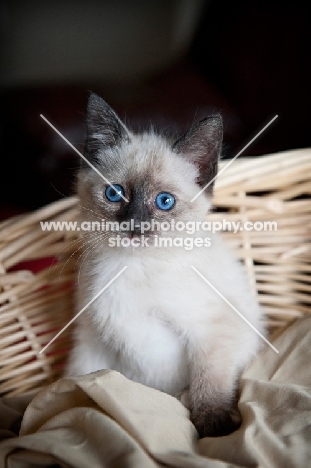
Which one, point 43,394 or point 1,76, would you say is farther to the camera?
point 1,76

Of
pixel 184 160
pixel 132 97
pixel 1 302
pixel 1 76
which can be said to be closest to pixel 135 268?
pixel 184 160

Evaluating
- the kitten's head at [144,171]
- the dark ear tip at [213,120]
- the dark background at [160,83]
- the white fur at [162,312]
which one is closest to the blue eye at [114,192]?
the kitten's head at [144,171]

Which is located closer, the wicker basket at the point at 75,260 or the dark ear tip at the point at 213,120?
the dark ear tip at the point at 213,120

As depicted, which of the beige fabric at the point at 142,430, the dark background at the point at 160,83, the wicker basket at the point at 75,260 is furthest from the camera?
the dark background at the point at 160,83

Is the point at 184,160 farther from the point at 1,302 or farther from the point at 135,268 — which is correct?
the point at 1,302

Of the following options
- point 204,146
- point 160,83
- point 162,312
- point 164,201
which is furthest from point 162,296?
point 160,83

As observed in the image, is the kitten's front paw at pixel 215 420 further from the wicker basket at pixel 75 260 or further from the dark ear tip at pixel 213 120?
the dark ear tip at pixel 213 120

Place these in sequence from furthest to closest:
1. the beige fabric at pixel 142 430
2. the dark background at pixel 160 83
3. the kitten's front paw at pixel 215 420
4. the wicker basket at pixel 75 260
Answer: the dark background at pixel 160 83
the wicker basket at pixel 75 260
the kitten's front paw at pixel 215 420
the beige fabric at pixel 142 430
